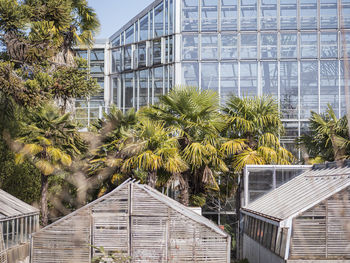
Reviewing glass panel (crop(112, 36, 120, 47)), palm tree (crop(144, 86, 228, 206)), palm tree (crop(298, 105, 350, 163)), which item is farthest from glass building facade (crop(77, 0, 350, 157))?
palm tree (crop(144, 86, 228, 206))

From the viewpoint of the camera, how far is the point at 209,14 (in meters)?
23.9

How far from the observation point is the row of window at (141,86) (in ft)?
79.7

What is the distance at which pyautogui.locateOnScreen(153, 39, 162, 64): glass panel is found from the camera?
24.6 m

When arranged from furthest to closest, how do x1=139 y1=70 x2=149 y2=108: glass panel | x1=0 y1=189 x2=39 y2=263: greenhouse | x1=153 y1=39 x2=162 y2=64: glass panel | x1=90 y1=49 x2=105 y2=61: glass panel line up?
1. x1=90 y1=49 x2=105 y2=61: glass panel
2. x1=139 y1=70 x2=149 y2=108: glass panel
3. x1=153 y1=39 x2=162 y2=64: glass panel
4. x1=0 y1=189 x2=39 y2=263: greenhouse

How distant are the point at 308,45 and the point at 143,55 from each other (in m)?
7.91

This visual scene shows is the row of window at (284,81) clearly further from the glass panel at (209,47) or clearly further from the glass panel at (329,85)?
the glass panel at (209,47)

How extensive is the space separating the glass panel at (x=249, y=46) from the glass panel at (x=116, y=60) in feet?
22.0

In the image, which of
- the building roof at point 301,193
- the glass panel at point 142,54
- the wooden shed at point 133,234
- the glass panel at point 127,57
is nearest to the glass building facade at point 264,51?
the glass panel at point 142,54

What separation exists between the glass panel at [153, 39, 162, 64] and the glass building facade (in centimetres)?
24

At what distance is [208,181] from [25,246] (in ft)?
21.5

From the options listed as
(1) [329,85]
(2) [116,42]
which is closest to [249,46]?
(1) [329,85]

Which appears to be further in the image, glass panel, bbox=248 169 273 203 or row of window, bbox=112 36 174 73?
row of window, bbox=112 36 174 73

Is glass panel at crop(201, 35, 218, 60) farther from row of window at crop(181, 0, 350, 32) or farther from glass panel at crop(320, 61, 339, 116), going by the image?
glass panel at crop(320, 61, 339, 116)

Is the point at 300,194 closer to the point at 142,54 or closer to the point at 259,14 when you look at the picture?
the point at 259,14
